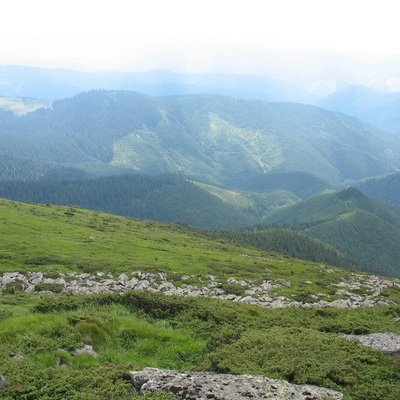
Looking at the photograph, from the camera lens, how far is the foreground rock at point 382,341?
23.3 metres

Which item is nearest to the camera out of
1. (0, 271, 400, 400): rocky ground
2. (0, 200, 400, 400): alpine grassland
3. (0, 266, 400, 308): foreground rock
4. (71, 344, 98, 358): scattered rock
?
(0, 271, 400, 400): rocky ground

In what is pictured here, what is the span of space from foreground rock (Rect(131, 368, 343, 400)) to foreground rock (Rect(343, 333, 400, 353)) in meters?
7.42

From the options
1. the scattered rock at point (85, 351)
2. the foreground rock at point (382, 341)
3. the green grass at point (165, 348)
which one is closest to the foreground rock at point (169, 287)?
the green grass at point (165, 348)

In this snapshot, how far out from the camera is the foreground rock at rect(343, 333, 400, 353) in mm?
23280

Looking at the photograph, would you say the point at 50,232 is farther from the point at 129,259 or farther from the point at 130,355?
the point at 130,355

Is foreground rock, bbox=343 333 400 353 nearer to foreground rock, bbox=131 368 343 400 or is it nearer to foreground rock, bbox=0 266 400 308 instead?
foreground rock, bbox=131 368 343 400

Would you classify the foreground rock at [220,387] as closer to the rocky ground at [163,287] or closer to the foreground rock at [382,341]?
the foreground rock at [382,341]

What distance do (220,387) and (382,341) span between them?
13.2m

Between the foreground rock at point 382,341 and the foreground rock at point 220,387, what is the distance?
7.42 meters

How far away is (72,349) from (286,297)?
43.7m

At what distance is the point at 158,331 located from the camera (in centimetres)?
2436

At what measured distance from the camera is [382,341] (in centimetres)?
2467

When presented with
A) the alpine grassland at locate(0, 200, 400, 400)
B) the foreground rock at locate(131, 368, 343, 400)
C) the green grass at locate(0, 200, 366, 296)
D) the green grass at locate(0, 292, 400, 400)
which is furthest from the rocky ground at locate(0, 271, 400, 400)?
the green grass at locate(0, 200, 366, 296)

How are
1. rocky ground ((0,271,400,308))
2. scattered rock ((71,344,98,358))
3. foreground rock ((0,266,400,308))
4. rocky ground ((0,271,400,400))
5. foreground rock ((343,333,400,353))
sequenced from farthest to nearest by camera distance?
rocky ground ((0,271,400,308)) → foreground rock ((0,266,400,308)) → foreground rock ((343,333,400,353)) → scattered rock ((71,344,98,358)) → rocky ground ((0,271,400,400))
